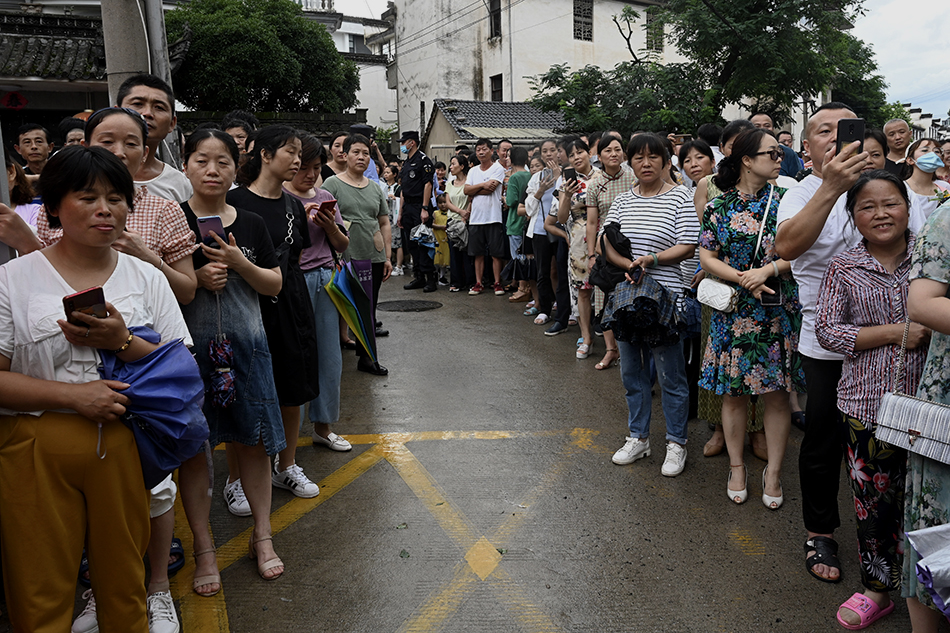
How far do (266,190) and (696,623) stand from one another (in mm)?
2961

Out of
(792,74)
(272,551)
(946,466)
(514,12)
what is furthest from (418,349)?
(514,12)

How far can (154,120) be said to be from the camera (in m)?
3.81

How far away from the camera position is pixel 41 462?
7.55 ft

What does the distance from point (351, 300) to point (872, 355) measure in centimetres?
318

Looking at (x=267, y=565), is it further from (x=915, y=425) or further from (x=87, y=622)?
(x=915, y=425)

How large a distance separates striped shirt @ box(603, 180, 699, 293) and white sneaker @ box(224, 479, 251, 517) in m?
2.71

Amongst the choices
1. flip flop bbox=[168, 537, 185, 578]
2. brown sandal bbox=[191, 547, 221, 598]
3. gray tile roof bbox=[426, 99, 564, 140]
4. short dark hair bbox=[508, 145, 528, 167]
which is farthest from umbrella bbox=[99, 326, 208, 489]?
gray tile roof bbox=[426, 99, 564, 140]

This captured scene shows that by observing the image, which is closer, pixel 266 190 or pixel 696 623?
pixel 696 623

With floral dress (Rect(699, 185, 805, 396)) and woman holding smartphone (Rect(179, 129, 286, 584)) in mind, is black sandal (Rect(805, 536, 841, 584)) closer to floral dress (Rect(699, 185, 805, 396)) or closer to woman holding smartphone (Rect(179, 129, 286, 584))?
floral dress (Rect(699, 185, 805, 396))

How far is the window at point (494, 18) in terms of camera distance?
3123 centimetres

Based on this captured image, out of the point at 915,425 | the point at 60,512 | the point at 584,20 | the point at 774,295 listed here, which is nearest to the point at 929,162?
the point at 774,295

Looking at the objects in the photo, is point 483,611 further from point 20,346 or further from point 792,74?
point 792,74

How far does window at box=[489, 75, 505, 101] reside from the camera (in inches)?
1266

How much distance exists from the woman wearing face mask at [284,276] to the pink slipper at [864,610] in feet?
8.73
